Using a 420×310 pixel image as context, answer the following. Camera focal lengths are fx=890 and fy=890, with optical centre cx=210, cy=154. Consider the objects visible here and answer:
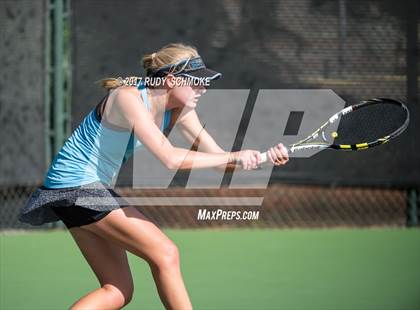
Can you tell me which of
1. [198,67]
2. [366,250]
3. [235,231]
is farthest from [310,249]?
[198,67]

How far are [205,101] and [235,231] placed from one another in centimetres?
126

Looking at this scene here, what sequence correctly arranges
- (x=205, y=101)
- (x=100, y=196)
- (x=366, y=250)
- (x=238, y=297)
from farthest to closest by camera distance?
1. (x=205, y=101)
2. (x=366, y=250)
3. (x=238, y=297)
4. (x=100, y=196)

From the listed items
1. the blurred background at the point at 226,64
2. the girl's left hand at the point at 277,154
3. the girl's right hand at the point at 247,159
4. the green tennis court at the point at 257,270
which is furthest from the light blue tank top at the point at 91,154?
the blurred background at the point at 226,64

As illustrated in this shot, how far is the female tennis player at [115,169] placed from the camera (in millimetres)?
3770

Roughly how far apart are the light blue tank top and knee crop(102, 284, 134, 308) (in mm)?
468

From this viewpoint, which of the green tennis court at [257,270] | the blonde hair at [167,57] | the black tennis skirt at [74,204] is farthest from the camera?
the green tennis court at [257,270]

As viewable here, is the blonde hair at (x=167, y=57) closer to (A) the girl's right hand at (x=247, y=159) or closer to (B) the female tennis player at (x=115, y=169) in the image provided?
Result: (B) the female tennis player at (x=115, y=169)

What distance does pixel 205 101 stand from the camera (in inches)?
319

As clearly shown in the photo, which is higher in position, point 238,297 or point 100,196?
point 100,196

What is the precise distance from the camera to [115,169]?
408 centimetres

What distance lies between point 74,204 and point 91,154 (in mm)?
249

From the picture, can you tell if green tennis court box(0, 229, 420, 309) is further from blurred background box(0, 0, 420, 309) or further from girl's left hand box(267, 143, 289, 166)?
girl's left hand box(267, 143, 289, 166)

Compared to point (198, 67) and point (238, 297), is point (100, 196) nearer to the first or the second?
point (198, 67)

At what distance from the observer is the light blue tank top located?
3.95m
